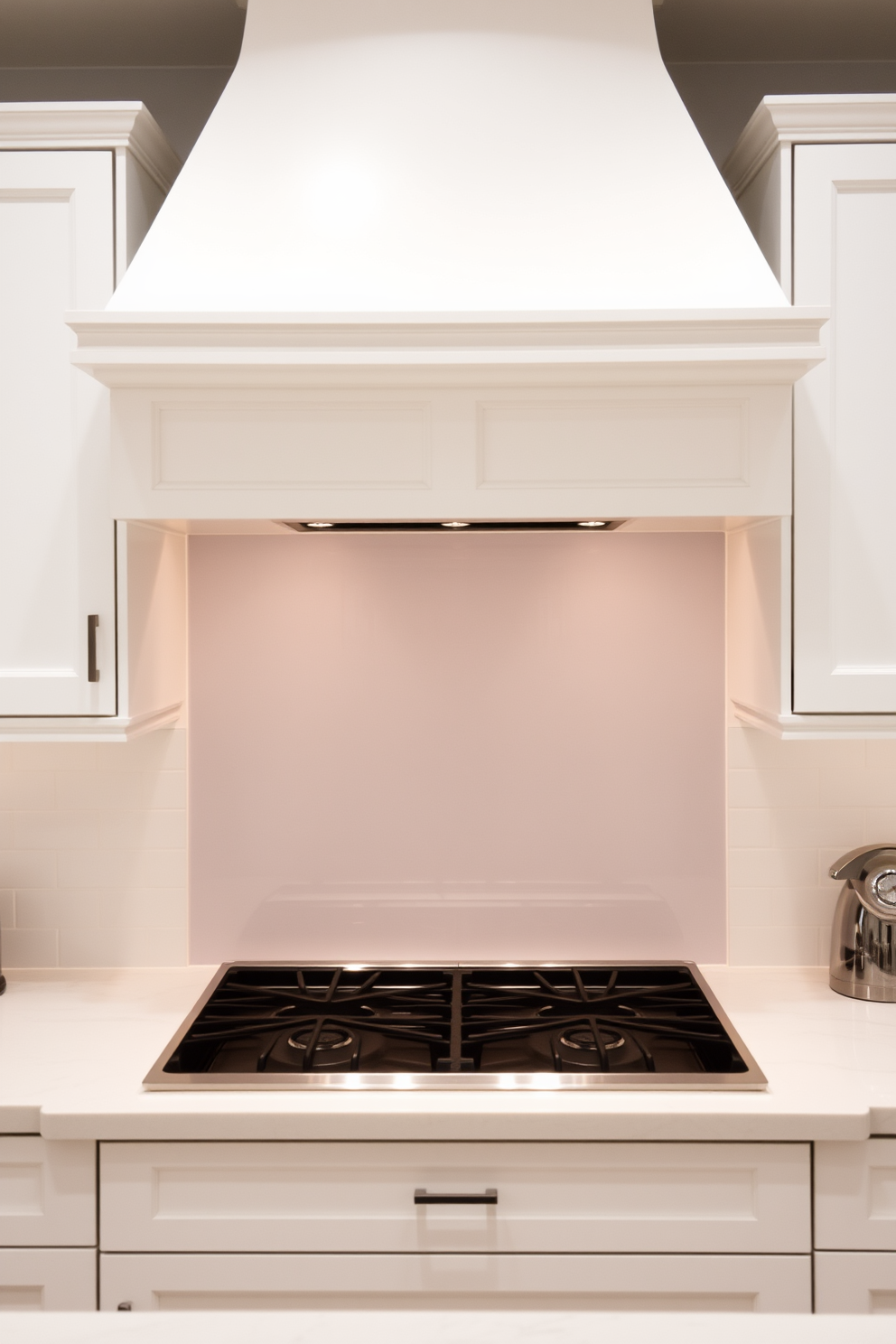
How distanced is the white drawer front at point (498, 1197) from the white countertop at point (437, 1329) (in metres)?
0.88

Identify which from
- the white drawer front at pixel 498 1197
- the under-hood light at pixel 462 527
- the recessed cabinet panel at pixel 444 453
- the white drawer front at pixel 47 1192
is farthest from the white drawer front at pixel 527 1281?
the under-hood light at pixel 462 527

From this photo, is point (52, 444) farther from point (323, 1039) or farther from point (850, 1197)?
point (850, 1197)

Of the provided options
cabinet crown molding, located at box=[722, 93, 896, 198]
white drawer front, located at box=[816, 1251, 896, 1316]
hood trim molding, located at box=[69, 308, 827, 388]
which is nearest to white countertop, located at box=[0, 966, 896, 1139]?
white drawer front, located at box=[816, 1251, 896, 1316]

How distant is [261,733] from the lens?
220 centimetres

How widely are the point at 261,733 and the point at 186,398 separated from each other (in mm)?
771

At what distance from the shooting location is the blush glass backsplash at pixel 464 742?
2186 millimetres

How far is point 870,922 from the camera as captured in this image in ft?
6.44

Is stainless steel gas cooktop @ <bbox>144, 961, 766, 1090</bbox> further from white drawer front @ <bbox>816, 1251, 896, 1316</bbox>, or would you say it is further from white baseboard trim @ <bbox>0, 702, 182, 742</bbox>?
white baseboard trim @ <bbox>0, 702, 182, 742</bbox>

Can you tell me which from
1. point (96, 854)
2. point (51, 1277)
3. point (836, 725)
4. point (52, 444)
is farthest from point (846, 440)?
point (51, 1277)

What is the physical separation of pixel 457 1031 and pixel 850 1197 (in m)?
0.64

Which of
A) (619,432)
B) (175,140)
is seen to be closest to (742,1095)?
(619,432)

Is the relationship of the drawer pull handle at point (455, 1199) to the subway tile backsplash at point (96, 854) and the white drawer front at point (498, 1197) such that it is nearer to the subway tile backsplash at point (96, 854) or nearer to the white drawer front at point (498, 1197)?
the white drawer front at point (498, 1197)

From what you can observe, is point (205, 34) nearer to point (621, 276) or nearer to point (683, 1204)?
point (621, 276)

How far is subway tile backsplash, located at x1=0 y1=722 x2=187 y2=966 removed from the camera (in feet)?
7.08
